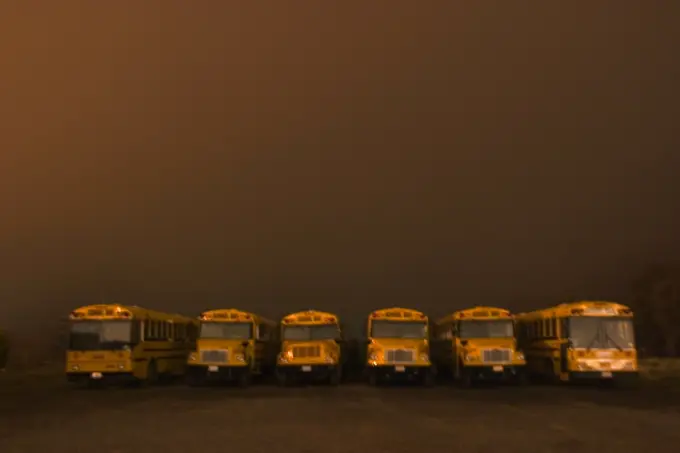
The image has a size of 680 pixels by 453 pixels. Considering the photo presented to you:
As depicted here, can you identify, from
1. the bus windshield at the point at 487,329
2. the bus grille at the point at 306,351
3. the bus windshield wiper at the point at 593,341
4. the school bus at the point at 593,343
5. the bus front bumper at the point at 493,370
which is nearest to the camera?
the school bus at the point at 593,343

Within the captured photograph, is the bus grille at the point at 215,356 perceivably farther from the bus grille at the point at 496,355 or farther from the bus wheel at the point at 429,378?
the bus grille at the point at 496,355

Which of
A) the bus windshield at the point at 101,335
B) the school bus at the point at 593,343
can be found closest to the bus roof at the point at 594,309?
the school bus at the point at 593,343

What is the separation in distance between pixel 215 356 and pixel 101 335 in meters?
4.04

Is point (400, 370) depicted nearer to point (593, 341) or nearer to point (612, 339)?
point (593, 341)

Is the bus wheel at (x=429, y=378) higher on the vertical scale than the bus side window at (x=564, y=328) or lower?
lower

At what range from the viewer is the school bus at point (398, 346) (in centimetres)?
2714

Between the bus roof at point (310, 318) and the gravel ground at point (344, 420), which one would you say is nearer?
the gravel ground at point (344, 420)

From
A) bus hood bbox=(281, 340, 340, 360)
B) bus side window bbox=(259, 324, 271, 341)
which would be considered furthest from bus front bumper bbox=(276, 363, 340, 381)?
bus side window bbox=(259, 324, 271, 341)

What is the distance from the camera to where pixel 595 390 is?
25562mm

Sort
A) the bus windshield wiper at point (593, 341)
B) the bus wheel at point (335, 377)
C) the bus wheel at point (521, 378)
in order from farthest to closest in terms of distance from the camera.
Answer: the bus wheel at point (335, 377) → the bus wheel at point (521, 378) → the bus windshield wiper at point (593, 341)

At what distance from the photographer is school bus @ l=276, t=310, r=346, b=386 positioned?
91.4 ft

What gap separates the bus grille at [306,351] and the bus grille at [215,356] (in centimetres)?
250

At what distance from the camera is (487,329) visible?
2745cm

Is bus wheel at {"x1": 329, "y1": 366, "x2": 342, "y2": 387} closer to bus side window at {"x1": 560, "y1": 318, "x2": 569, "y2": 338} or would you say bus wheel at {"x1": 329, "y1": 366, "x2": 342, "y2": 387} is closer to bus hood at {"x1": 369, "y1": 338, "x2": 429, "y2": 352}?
bus hood at {"x1": 369, "y1": 338, "x2": 429, "y2": 352}
